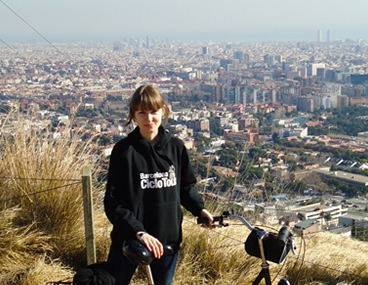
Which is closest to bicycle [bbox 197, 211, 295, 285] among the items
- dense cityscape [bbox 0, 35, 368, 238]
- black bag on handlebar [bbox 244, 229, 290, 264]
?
black bag on handlebar [bbox 244, 229, 290, 264]

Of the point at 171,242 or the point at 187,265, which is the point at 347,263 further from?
the point at 171,242

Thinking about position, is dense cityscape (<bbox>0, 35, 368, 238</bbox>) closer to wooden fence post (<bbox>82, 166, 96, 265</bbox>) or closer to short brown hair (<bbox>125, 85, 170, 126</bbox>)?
wooden fence post (<bbox>82, 166, 96, 265</bbox>)

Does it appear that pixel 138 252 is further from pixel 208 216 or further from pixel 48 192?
pixel 48 192

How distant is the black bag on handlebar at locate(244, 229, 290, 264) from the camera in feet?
6.18

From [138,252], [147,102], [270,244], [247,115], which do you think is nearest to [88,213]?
[147,102]

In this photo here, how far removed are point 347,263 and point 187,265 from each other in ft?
3.44

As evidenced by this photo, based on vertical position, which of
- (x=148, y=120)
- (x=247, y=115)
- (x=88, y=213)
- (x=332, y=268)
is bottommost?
(x=247, y=115)

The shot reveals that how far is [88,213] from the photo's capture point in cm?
294

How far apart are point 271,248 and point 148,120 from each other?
65 cm

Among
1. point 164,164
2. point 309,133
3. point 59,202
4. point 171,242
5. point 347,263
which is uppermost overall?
point 164,164

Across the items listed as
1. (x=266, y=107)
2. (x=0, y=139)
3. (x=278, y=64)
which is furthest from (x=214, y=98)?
(x=0, y=139)

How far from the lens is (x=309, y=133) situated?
1312 inches

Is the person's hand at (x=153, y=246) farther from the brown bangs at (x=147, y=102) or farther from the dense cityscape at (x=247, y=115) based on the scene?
the dense cityscape at (x=247, y=115)

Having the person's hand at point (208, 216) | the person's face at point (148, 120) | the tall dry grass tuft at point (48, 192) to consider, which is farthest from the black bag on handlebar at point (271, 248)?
the tall dry grass tuft at point (48, 192)
